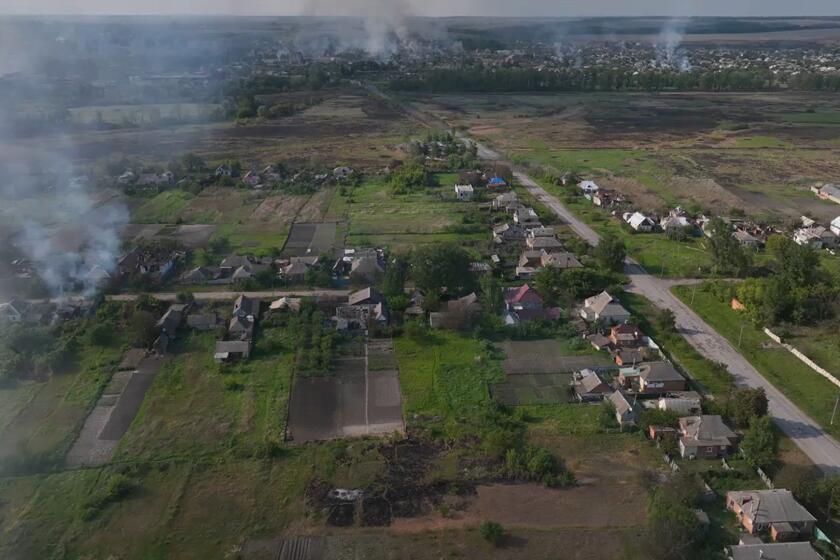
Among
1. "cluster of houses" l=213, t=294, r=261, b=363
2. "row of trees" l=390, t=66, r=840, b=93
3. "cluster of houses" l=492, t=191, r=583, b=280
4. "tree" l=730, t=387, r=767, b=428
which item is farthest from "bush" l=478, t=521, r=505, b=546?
"row of trees" l=390, t=66, r=840, b=93

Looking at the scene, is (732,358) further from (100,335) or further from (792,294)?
(100,335)

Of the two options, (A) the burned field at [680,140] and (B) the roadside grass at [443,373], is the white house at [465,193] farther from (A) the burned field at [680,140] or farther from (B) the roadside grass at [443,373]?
(B) the roadside grass at [443,373]

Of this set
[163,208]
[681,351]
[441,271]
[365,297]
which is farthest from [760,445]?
[163,208]

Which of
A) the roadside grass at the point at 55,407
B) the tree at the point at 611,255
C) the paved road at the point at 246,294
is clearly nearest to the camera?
the roadside grass at the point at 55,407

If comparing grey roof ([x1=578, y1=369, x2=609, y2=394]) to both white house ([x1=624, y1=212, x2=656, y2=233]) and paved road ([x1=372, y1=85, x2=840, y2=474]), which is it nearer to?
paved road ([x1=372, y1=85, x2=840, y2=474])

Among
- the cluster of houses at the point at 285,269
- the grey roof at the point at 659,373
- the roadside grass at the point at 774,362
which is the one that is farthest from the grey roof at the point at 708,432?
the cluster of houses at the point at 285,269

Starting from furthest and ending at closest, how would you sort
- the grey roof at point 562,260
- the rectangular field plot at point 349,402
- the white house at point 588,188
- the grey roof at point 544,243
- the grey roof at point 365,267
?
the white house at point 588,188, the grey roof at point 544,243, the grey roof at point 562,260, the grey roof at point 365,267, the rectangular field plot at point 349,402

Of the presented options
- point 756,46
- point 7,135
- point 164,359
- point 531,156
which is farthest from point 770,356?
point 756,46
